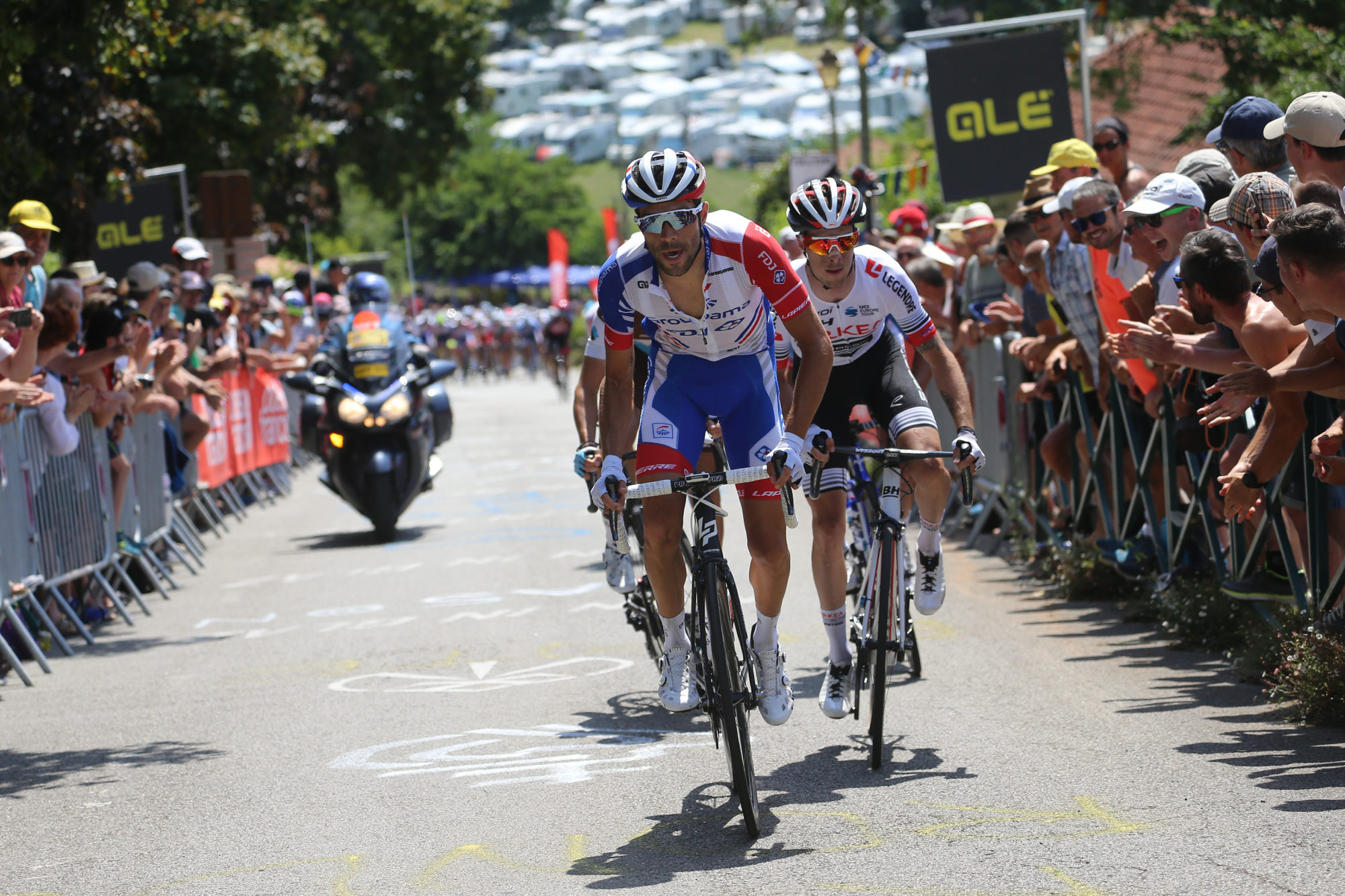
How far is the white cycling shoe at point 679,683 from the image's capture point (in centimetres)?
596

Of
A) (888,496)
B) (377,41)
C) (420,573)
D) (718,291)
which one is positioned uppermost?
(377,41)

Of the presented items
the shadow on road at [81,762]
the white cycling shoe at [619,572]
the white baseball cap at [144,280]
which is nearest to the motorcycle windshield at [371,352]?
the white baseball cap at [144,280]

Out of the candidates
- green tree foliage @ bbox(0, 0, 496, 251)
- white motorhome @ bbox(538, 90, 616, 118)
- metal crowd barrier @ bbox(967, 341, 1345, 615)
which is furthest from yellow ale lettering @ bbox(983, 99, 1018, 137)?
white motorhome @ bbox(538, 90, 616, 118)

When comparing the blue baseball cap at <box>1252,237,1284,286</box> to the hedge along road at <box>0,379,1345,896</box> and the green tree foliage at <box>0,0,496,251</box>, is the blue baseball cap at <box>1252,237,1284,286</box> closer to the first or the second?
the hedge along road at <box>0,379,1345,896</box>

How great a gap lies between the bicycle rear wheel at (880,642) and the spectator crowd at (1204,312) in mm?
1479

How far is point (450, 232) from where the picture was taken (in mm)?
88938

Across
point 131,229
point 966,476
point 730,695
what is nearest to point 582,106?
point 131,229

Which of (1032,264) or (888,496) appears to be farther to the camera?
(1032,264)

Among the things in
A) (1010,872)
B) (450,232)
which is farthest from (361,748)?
(450,232)

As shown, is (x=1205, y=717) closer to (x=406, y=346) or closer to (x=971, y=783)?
(x=971, y=783)

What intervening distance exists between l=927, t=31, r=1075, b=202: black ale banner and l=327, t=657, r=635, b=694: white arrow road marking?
6.86 meters

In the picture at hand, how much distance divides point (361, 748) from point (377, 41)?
1071 inches

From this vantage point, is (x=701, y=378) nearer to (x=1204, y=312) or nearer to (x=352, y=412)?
(x=1204, y=312)

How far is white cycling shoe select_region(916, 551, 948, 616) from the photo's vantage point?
7.20 m
